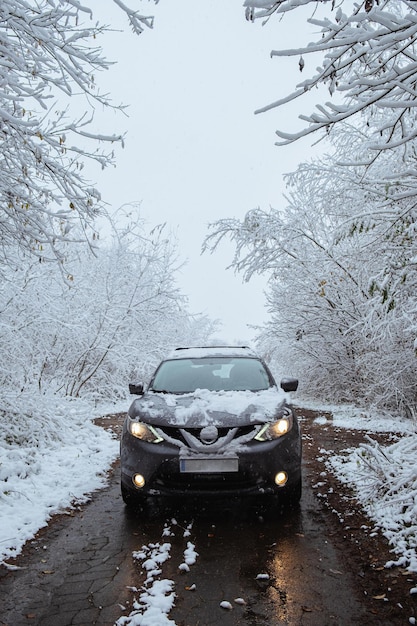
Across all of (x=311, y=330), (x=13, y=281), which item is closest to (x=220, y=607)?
(x=13, y=281)

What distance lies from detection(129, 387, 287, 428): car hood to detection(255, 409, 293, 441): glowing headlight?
7cm

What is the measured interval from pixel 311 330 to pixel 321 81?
11587mm

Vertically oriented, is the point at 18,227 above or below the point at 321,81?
below

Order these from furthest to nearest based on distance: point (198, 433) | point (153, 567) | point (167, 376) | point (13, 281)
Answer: point (13, 281) → point (167, 376) → point (198, 433) → point (153, 567)

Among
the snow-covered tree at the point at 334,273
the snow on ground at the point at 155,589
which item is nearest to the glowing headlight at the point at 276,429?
the snow on ground at the point at 155,589

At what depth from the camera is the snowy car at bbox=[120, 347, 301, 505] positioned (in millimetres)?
3809

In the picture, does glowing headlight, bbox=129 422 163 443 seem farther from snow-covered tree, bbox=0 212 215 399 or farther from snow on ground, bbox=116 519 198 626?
snow-covered tree, bbox=0 212 215 399

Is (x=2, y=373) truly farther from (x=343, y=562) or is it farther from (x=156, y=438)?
Result: (x=343, y=562)

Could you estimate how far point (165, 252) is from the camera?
54.9ft

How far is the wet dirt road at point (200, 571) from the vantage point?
2.62 m

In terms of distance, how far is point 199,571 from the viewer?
3.13 meters

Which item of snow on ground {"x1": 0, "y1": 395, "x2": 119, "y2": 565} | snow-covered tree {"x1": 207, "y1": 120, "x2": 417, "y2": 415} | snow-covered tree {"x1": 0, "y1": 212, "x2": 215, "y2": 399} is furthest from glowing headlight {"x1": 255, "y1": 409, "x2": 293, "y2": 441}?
snow-covered tree {"x1": 0, "y1": 212, "x2": 215, "y2": 399}

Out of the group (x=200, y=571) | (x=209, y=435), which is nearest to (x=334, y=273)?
(x=209, y=435)

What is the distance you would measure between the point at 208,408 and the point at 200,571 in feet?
4.58
